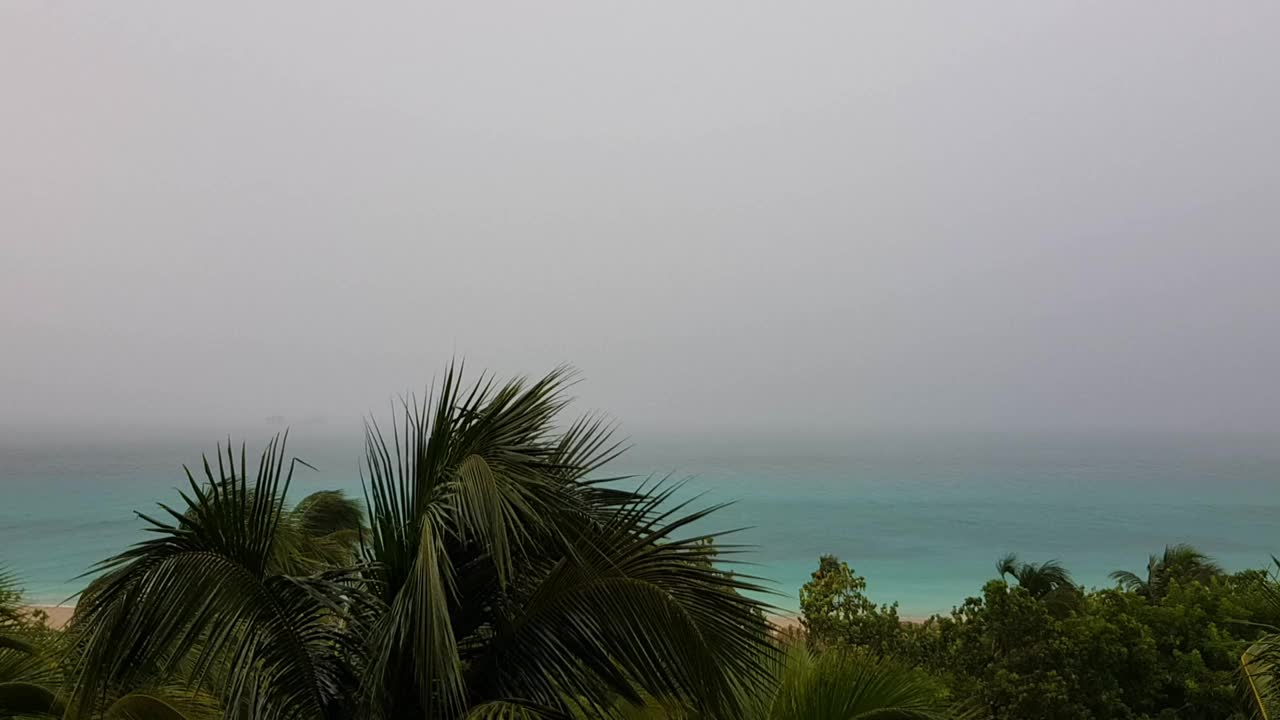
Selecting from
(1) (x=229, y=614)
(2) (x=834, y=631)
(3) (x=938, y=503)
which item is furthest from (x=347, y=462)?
(1) (x=229, y=614)

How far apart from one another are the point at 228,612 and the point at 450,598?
0.93m

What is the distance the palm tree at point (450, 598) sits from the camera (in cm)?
379

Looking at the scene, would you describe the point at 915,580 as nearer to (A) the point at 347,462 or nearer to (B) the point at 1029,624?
(B) the point at 1029,624

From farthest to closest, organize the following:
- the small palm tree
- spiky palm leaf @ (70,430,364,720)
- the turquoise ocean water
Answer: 1. the turquoise ocean water
2. the small palm tree
3. spiky palm leaf @ (70,430,364,720)

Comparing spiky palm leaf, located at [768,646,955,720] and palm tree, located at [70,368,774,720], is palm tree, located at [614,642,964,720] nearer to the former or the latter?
spiky palm leaf, located at [768,646,955,720]

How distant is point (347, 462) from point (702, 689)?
489ft

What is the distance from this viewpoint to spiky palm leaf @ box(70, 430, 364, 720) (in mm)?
3781

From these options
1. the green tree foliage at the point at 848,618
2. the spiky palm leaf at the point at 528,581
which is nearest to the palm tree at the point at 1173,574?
the green tree foliage at the point at 848,618

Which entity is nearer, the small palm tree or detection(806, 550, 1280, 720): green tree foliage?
detection(806, 550, 1280, 720): green tree foliage

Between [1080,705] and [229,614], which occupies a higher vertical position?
[229,614]

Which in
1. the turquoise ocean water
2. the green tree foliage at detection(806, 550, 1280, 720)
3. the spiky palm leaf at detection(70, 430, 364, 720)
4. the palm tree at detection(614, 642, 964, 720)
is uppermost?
the spiky palm leaf at detection(70, 430, 364, 720)

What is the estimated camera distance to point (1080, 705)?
46.4ft

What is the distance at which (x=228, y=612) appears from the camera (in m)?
3.98

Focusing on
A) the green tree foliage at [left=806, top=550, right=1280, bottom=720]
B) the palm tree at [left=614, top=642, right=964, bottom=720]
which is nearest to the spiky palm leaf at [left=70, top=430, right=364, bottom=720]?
the palm tree at [left=614, top=642, right=964, bottom=720]
